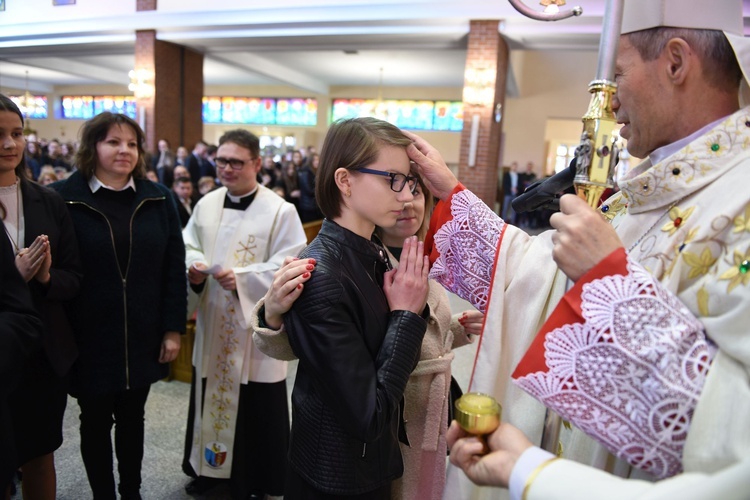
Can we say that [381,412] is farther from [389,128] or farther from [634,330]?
[389,128]

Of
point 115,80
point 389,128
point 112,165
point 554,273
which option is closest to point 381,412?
point 554,273

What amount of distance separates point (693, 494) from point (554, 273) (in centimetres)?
59

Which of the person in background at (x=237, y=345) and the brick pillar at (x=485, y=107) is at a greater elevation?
the brick pillar at (x=485, y=107)

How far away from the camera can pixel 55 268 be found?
1.85m

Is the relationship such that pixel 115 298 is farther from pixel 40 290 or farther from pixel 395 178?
pixel 395 178

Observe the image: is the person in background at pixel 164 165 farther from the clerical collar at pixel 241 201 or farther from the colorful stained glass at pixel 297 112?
the colorful stained glass at pixel 297 112

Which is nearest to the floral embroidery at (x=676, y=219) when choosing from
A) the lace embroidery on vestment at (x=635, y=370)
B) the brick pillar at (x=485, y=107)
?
the lace embroidery on vestment at (x=635, y=370)

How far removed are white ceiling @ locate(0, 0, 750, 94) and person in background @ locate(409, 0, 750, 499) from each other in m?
6.15

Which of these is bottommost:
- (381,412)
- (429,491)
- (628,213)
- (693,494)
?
(429,491)

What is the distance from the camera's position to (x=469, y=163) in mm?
8234

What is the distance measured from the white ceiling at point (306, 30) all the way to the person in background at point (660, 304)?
615 centimetres

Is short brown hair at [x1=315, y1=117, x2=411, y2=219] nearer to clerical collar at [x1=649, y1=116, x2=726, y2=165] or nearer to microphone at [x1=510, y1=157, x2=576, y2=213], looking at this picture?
microphone at [x1=510, y1=157, x2=576, y2=213]

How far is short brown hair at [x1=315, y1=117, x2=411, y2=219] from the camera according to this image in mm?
A: 1232

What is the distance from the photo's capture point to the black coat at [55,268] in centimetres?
181
